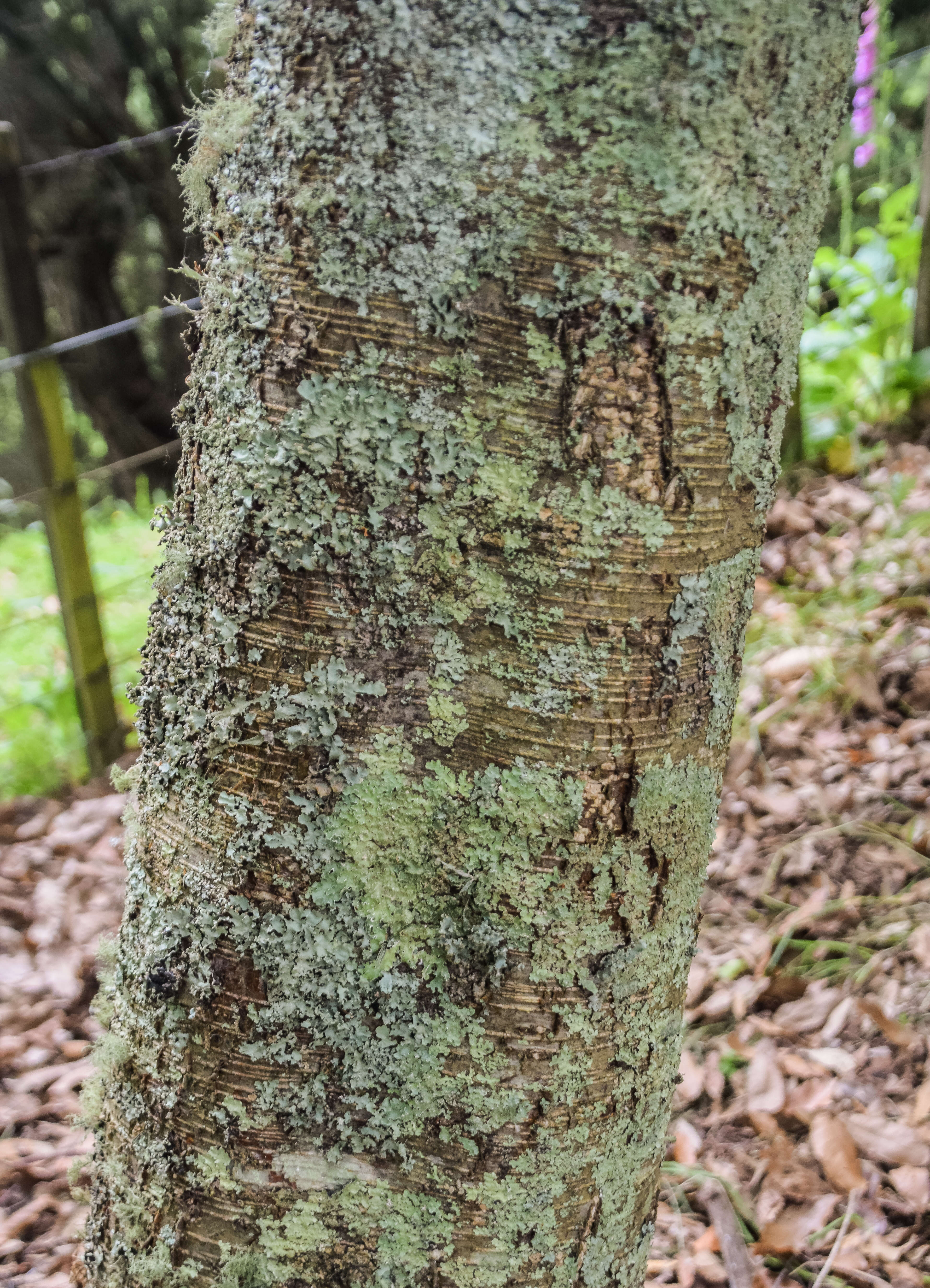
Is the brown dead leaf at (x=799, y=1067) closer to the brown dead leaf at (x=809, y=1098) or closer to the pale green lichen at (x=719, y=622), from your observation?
the brown dead leaf at (x=809, y=1098)

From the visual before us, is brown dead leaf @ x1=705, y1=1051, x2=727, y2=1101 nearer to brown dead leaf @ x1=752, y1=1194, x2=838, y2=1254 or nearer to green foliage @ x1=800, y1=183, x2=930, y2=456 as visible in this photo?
brown dead leaf @ x1=752, y1=1194, x2=838, y2=1254

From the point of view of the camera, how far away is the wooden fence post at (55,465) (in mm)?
2516

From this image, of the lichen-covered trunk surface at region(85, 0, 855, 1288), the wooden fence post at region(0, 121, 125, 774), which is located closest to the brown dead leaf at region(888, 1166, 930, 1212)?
the lichen-covered trunk surface at region(85, 0, 855, 1288)

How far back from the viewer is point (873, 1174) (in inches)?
55.6

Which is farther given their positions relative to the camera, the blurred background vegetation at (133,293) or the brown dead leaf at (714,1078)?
the blurred background vegetation at (133,293)

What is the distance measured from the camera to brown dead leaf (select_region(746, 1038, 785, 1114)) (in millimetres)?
1558

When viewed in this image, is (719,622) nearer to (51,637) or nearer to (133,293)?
(51,637)

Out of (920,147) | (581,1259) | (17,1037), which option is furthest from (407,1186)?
(920,147)

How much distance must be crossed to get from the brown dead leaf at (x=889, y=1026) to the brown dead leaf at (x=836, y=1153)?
19 centimetres

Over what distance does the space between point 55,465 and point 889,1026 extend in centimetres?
246

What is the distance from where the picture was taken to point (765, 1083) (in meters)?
1.59

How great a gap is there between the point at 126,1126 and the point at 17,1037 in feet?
3.91

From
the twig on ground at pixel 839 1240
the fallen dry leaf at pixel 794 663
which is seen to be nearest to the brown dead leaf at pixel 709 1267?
the twig on ground at pixel 839 1240

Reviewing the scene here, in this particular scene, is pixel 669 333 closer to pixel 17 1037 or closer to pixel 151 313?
pixel 17 1037
